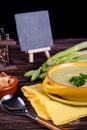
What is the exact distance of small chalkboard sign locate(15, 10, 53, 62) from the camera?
168cm

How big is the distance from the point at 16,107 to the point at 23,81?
0.90 ft

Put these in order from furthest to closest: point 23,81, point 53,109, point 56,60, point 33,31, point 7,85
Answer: point 33,31
point 56,60
point 23,81
point 7,85
point 53,109

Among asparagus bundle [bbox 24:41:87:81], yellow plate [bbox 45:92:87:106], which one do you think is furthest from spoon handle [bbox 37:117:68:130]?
asparagus bundle [bbox 24:41:87:81]

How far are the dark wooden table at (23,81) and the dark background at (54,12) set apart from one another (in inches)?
60.1

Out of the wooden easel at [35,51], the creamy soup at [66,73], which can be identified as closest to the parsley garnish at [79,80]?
the creamy soup at [66,73]

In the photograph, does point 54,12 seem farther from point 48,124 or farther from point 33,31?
point 48,124

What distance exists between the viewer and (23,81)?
140cm

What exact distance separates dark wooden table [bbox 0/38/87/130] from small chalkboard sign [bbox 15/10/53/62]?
60 mm

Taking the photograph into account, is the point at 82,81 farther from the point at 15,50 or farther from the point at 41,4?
the point at 41,4

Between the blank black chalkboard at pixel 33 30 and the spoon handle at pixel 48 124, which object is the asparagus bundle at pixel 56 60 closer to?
the blank black chalkboard at pixel 33 30

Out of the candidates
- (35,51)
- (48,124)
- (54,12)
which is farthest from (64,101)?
(54,12)

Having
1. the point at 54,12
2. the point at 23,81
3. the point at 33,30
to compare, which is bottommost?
the point at 54,12

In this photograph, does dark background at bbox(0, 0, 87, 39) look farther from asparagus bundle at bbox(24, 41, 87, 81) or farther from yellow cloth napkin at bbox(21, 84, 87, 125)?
yellow cloth napkin at bbox(21, 84, 87, 125)

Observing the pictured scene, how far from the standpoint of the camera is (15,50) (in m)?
1.85
